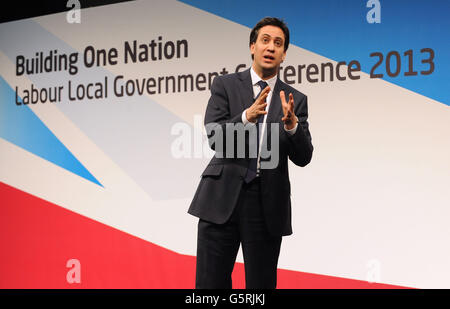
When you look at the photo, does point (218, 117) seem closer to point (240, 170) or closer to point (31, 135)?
point (240, 170)

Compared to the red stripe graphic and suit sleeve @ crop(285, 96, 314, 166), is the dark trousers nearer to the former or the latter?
suit sleeve @ crop(285, 96, 314, 166)

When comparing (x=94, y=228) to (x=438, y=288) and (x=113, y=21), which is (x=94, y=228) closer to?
(x=113, y=21)

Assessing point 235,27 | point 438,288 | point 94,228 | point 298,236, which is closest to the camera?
point 438,288

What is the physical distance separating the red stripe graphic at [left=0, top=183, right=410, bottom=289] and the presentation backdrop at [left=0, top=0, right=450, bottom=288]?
11 millimetres

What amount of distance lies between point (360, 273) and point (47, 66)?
2804 millimetres

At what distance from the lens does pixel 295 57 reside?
13.2 ft

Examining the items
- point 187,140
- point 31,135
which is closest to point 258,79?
point 187,140

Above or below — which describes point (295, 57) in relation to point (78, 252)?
above

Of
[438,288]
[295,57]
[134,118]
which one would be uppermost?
[295,57]

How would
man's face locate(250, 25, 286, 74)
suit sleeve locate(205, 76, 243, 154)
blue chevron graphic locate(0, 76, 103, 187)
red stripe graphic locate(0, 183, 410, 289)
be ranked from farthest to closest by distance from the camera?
blue chevron graphic locate(0, 76, 103, 187) → red stripe graphic locate(0, 183, 410, 289) → man's face locate(250, 25, 286, 74) → suit sleeve locate(205, 76, 243, 154)

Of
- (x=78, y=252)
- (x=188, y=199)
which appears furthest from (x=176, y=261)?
(x=78, y=252)

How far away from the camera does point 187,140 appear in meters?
4.32

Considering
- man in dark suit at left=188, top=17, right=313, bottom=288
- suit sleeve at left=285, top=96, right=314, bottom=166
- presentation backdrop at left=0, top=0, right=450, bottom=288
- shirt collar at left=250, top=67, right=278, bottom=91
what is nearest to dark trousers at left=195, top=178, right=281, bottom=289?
man in dark suit at left=188, top=17, right=313, bottom=288

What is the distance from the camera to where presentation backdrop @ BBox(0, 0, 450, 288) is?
3.68 meters
